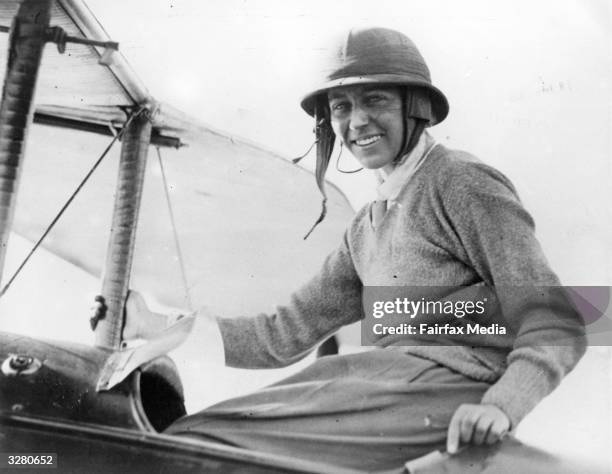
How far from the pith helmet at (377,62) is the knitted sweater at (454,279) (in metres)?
0.11

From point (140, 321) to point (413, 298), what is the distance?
43 cm

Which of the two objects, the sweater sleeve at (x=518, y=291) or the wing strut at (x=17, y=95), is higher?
the wing strut at (x=17, y=95)

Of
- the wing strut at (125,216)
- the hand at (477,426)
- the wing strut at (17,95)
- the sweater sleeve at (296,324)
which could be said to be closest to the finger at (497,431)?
the hand at (477,426)

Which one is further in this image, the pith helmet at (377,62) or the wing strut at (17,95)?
the wing strut at (17,95)

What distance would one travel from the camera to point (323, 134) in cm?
104

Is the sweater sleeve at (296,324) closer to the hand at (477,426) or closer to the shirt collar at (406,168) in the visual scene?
the shirt collar at (406,168)

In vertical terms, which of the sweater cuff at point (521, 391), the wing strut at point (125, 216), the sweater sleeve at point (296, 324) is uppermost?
the wing strut at point (125, 216)

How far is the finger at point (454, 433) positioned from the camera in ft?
2.61

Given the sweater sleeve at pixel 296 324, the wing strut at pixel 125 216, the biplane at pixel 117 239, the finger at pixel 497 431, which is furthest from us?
the wing strut at pixel 125 216

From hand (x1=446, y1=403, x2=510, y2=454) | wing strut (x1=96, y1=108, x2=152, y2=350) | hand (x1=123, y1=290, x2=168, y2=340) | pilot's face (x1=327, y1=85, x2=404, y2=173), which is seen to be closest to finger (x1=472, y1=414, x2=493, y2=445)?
hand (x1=446, y1=403, x2=510, y2=454)

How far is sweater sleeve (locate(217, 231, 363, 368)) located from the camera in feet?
3.35

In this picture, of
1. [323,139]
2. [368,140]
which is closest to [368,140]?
[368,140]

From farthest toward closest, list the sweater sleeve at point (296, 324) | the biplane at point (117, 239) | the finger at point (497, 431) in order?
the sweater sleeve at point (296, 324), the biplane at point (117, 239), the finger at point (497, 431)

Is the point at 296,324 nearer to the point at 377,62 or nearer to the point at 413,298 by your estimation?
the point at 413,298
